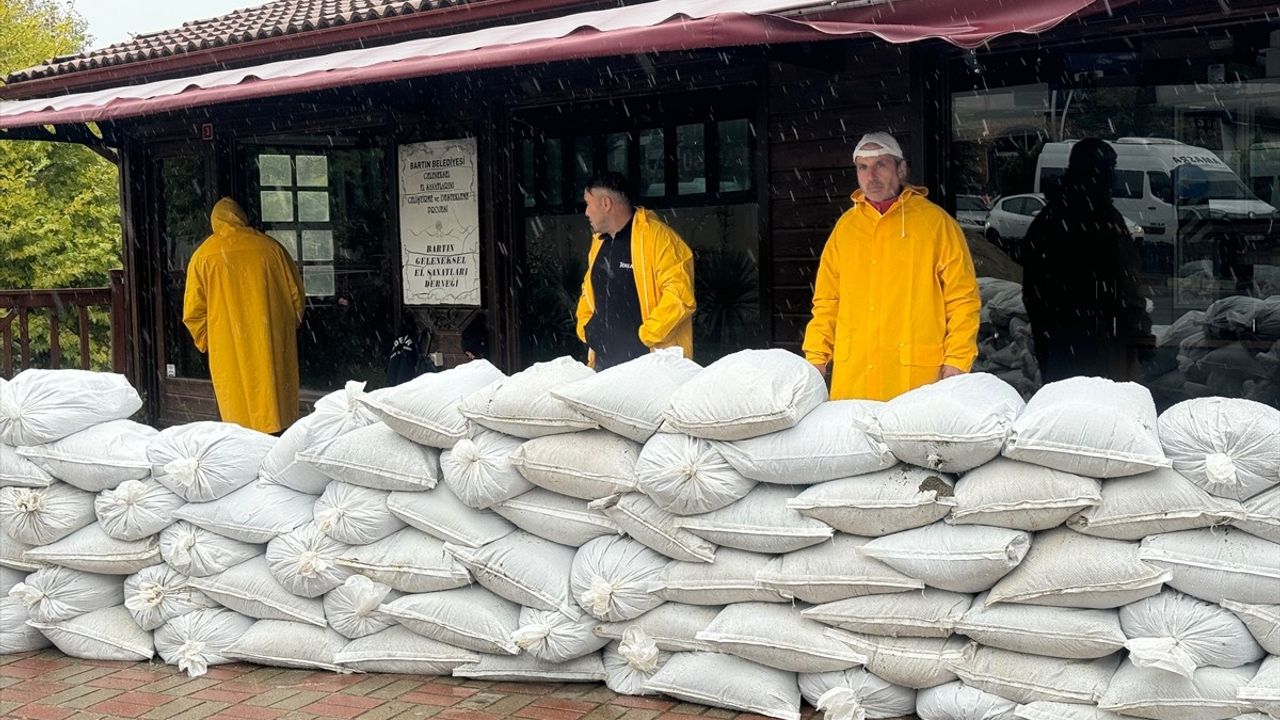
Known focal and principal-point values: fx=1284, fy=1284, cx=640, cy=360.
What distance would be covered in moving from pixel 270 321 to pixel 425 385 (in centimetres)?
430

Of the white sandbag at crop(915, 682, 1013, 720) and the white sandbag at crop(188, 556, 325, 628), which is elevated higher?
the white sandbag at crop(188, 556, 325, 628)

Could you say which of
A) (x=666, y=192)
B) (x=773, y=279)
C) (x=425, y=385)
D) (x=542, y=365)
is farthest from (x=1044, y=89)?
(x=425, y=385)

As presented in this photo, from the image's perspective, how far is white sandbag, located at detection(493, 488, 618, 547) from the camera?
4.07 m

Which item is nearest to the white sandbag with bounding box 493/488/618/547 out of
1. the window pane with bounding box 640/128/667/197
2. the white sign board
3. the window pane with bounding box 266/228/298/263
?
the window pane with bounding box 640/128/667/197

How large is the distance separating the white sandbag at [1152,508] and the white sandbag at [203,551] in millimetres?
2793

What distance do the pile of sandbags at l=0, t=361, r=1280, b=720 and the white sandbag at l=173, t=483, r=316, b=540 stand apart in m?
0.01

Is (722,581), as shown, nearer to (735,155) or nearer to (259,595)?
(259,595)

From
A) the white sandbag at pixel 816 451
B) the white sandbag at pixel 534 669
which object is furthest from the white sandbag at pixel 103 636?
the white sandbag at pixel 816 451

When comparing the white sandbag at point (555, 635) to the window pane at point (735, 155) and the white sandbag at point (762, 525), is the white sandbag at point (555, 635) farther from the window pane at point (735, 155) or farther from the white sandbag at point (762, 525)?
the window pane at point (735, 155)

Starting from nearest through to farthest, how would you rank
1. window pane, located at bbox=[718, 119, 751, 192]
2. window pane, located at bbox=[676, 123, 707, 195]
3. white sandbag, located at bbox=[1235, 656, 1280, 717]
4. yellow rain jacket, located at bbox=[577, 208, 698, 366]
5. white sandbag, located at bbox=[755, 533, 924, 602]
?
white sandbag, located at bbox=[1235, 656, 1280, 717] < white sandbag, located at bbox=[755, 533, 924, 602] < yellow rain jacket, located at bbox=[577, 208, 698, 366] < window pane, located at bbox=[718, 119, 751, 192] < window pane, located at bbox=[676, 123, 707, 195]

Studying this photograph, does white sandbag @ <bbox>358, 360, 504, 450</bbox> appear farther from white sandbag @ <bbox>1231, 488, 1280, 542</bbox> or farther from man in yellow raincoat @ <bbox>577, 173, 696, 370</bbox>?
white sandbag @ <bbox>1231, 488, 1280, 542</bbox>

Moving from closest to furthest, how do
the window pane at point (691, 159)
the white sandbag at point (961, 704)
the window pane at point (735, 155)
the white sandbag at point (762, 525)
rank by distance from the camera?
the white sandbag at point (961, 704), the white sandbag at point (762, 525), the window pane at point (735, 155), the window pane at point (691, 159)

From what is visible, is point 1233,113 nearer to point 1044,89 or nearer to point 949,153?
point 1044,89

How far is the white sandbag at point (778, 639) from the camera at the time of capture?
3.71m
